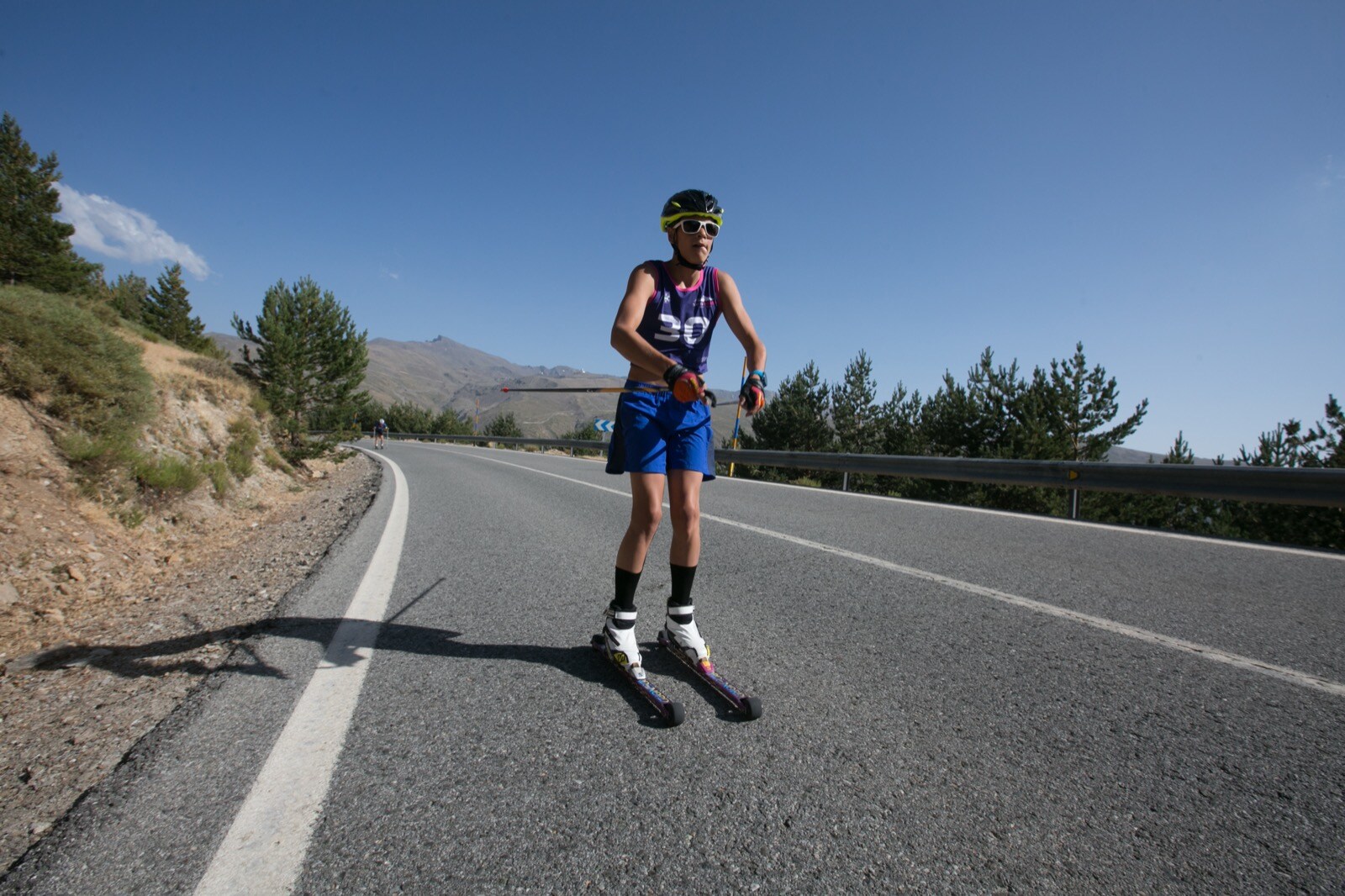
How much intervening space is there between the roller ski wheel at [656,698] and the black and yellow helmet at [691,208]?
1.91m

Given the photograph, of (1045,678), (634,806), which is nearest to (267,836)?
(634,806)

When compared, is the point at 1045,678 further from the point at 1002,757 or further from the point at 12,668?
the point at 12,668

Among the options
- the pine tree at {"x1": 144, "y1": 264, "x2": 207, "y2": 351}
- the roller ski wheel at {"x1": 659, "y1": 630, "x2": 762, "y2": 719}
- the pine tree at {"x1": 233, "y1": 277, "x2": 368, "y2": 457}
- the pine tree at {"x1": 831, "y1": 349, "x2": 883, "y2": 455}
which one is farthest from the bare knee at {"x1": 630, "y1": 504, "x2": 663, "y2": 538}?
the pine tree at {"x1": 144, "y1": 264, "x2": 207, "y2": 351}

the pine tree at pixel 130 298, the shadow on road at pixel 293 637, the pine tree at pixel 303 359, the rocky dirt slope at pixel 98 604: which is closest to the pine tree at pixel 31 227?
the pine tree at pixel 130 298

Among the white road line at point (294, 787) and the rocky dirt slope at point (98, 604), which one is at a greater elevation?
the white road line at point (294, 787)

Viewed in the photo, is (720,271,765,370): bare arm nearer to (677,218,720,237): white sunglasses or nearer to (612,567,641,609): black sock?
(677,218,720,237): white sunglasses

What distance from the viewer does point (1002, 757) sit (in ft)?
6.17

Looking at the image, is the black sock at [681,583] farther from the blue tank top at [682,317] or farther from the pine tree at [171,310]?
the pine tree at [171,310]

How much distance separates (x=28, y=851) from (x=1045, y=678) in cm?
316

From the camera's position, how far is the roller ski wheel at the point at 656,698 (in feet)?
6.89

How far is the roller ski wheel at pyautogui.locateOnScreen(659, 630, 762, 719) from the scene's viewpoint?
2135 mm

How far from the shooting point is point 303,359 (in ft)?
71.7

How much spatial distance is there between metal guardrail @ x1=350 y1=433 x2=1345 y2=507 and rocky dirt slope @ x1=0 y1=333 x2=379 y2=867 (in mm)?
8485

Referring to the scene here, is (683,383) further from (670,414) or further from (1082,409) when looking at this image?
(1082,409)
